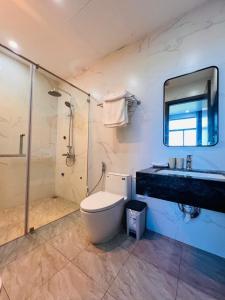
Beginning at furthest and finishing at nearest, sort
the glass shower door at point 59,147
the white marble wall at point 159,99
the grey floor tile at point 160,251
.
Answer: the glass shower door at point 59,147, the white marble wall at point 159,99, the grey floor tile at point 160,251

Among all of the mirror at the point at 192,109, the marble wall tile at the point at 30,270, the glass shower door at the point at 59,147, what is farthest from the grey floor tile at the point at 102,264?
the mirror at the point at 192,109

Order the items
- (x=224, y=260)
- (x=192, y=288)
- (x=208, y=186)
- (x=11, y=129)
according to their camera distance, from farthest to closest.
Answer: (x=11, y=129) → (x=224, y=260) → (x=192, y=288) → (x=208, y=186)

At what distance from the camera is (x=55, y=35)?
1.81 meters

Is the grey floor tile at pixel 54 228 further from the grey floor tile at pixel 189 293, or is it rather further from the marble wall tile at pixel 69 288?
the grey floor tile at pixel 189 293

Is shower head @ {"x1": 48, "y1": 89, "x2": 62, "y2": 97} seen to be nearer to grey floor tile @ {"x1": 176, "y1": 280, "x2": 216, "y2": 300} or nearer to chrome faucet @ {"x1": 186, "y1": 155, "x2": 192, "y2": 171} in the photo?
chrome faucet @ {"x1": 186, "y1": 155, "x2": 192, "y2": 171}

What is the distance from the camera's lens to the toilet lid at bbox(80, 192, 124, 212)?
4.65 ft

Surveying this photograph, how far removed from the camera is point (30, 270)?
3.84 feet

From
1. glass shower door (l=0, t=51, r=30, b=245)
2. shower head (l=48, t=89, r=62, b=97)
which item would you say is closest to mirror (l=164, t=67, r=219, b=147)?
shower head (l=48, t=89, r=62, b=97)

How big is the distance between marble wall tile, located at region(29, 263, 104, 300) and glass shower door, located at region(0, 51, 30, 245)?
1.31m

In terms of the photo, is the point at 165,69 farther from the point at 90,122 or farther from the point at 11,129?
the point at 11,129

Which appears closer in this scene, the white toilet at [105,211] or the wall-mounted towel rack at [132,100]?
the white toilet at [105,211]

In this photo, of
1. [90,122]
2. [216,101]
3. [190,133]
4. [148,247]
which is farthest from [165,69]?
[148,247]

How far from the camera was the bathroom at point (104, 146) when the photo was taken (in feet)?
3.73

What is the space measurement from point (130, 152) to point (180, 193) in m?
0.96
